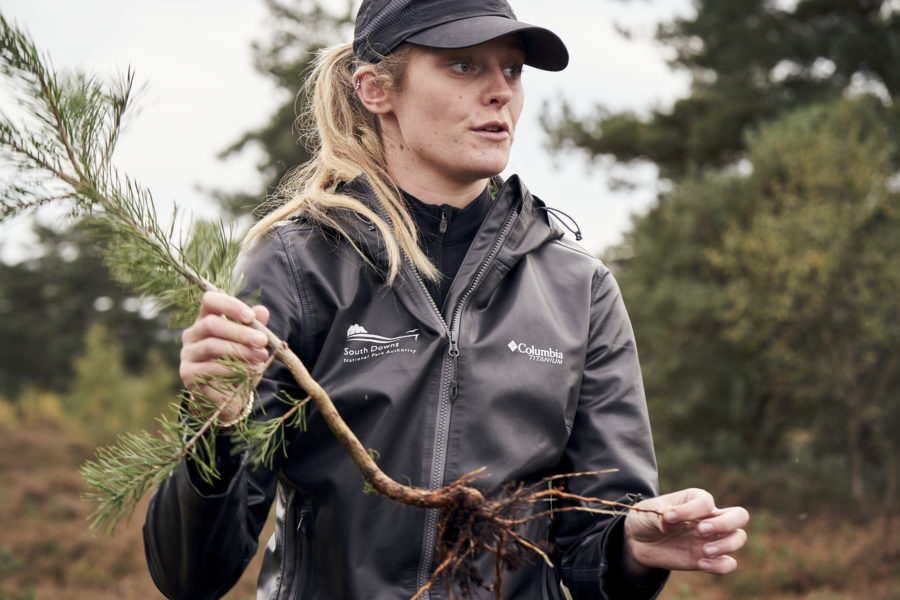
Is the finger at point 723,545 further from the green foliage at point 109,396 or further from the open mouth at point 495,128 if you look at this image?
the green foliage at point 109,396

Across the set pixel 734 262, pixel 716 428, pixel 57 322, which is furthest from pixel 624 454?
pixel 57 322

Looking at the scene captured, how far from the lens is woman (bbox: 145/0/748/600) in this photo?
6.48 feet

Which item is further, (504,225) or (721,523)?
(504,225)

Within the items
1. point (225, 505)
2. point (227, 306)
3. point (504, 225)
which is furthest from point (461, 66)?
point (225, 505)

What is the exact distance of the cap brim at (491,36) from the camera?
2.14 meters

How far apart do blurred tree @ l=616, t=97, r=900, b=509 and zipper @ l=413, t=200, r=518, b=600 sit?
11100 mm

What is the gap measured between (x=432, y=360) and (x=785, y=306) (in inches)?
457

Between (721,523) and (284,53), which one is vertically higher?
(284,53)

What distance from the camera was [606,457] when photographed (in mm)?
2203

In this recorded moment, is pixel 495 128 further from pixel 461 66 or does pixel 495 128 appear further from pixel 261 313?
pixel 261 313

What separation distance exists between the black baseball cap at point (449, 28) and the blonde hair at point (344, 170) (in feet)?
0.20

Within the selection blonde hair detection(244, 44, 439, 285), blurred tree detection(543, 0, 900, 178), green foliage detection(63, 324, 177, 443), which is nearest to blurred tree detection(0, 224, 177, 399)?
green foliage detection(63, 324, 177, 443)

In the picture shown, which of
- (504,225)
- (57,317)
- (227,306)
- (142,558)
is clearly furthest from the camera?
(57,317)

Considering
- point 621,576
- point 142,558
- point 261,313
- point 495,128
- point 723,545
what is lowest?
point 142,558
